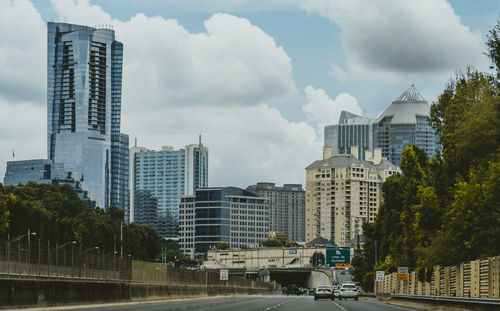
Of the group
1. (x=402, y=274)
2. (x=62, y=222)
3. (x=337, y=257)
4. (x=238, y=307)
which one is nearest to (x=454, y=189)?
(x=402, y=274)

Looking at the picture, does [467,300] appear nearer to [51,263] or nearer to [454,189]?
[51,263]

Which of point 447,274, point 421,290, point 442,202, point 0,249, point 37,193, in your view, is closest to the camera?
point 0,249

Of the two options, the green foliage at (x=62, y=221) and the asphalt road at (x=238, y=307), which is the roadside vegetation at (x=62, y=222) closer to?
the green foliage at (x=62, y=221)

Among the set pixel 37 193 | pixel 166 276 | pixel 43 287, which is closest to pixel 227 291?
pixel 166 276

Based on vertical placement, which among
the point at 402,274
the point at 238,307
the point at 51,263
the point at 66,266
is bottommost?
the point at 238,307

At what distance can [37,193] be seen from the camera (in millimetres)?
169625

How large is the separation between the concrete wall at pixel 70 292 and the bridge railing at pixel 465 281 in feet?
61.6

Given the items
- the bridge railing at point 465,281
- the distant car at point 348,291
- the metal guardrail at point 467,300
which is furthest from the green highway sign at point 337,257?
the metal guardrail at point 467,300

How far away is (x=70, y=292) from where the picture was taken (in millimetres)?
39875

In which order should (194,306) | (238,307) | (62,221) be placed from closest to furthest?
(238,307) → (194,306) → (62,221)

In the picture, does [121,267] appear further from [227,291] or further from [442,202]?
[227,291]

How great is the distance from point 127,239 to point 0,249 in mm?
148026

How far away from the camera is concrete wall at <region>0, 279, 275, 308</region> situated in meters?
33.1

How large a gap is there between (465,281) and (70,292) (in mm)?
19594
